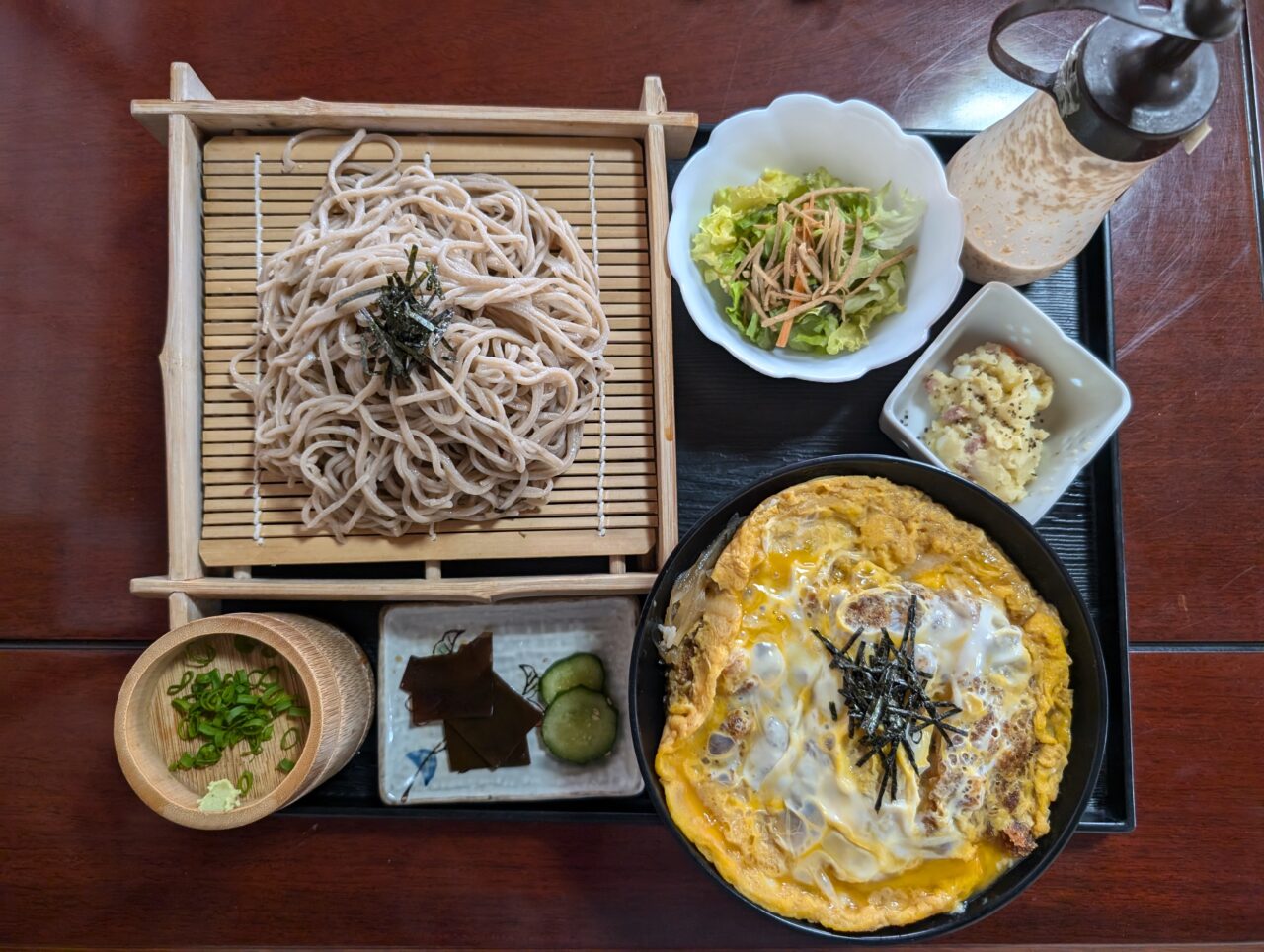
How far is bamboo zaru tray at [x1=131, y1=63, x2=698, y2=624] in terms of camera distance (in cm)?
209

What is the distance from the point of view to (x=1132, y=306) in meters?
2.41

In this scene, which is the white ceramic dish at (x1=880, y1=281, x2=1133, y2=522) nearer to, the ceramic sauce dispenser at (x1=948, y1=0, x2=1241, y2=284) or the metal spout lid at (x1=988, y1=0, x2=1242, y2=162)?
the ceramic sauce dispenser at (x1=948, y1=0, x2=1241, y2=284)

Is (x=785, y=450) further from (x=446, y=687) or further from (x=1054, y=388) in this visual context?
(x=446, y=687)

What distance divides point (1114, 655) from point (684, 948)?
1436 mm

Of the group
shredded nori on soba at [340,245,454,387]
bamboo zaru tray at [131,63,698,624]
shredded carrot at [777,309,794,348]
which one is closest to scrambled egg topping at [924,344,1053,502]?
shredded carrot at [777,309,794,348]

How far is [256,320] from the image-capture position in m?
2.18

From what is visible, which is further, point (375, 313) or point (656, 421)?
point (656, 421)

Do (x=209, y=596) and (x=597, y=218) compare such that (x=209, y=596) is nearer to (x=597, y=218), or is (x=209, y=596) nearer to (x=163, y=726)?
(x=163, y=726)

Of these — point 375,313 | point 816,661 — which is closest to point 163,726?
point 375,313

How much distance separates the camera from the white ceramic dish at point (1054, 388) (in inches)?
82.4

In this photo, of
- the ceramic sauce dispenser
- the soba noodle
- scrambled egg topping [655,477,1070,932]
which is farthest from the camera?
the soba noodle

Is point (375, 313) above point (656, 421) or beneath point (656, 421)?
above

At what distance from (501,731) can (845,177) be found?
1787mm

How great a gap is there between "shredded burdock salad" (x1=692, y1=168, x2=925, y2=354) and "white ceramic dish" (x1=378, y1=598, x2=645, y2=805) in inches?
34.1
